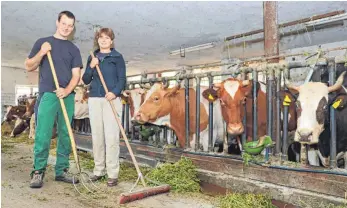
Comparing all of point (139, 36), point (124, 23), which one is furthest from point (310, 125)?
point (139, 36)

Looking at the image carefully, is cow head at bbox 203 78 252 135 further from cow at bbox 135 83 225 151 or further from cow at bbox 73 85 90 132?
cow at bbox 73 85 90 132

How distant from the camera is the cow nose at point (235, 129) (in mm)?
3625

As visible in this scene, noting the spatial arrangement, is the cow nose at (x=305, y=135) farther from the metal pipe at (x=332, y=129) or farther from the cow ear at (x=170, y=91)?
the cow ear at (x=170, y=91)

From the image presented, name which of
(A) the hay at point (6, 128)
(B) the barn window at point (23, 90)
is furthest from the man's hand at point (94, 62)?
(B) the barn window at point (23, 90)

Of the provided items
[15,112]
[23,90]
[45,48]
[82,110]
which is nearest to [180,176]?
[45,48]

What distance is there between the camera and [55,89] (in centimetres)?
337

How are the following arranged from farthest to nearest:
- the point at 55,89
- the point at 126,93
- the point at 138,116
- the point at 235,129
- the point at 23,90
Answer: the point at 23,90 < the point at 126,93 < the point at 138,116 < the point at 235,129 < the point at 55,89

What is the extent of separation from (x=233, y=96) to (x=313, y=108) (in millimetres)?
922

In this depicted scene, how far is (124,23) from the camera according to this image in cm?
752

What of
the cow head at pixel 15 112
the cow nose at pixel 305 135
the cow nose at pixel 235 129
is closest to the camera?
the cow nose at pixel 305 135

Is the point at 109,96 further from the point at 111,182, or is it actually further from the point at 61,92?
the point at 111,182

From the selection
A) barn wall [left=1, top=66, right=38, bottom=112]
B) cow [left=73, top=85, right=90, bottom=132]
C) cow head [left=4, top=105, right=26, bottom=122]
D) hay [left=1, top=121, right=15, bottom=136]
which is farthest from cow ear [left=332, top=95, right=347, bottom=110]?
barn wall [left=1, top=66, right=38, bottom=112]

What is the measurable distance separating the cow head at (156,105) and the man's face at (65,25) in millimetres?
1472

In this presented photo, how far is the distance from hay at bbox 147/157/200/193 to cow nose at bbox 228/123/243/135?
23.0 inches
